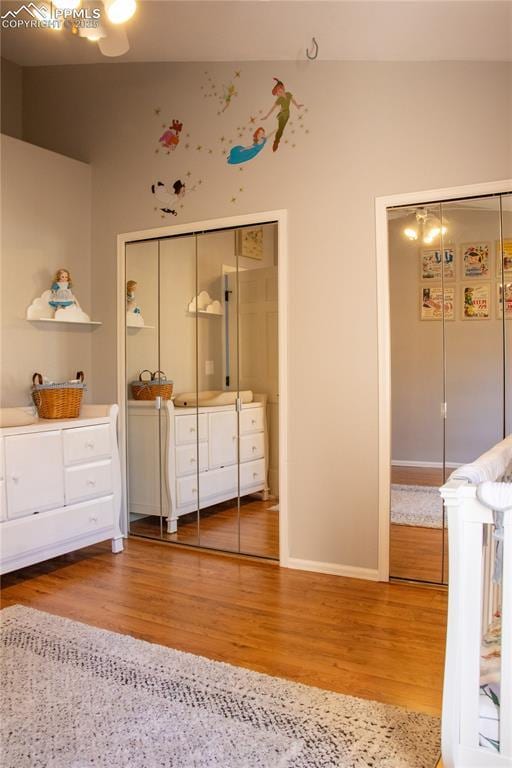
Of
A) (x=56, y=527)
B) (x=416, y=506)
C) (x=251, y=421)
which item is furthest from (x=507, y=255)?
(x=56, y=527)

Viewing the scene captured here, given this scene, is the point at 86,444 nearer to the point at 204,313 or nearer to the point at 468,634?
the point at 204,313

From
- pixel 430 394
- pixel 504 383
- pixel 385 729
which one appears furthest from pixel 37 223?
pixel 385 729

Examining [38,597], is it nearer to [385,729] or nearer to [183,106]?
[385,729]

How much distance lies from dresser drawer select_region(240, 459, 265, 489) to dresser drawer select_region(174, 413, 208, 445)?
342mm

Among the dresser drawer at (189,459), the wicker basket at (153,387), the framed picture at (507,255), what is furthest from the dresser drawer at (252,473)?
the framed picture at (507,255)

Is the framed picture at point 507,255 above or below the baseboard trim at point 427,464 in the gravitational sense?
above

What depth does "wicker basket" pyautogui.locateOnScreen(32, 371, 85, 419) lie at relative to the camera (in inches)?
139

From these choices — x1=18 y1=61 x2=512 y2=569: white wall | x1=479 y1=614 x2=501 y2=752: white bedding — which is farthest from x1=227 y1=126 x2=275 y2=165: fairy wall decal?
x1=479 y1=614 x2=501 y2=752: white bedding

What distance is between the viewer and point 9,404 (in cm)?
355

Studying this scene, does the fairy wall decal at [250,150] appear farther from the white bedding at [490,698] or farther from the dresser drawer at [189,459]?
the white bedding at [490,698]

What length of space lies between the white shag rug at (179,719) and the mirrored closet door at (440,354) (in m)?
1.25

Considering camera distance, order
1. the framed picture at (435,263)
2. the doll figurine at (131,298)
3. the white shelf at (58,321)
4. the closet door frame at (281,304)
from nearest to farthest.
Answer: the framed picture at (435,263) < the closet door frame at (281,304) < the white shelf at (58,321) < the doll figurine at (131,298)

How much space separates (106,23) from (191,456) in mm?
2349

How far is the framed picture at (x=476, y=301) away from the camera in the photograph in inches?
114
